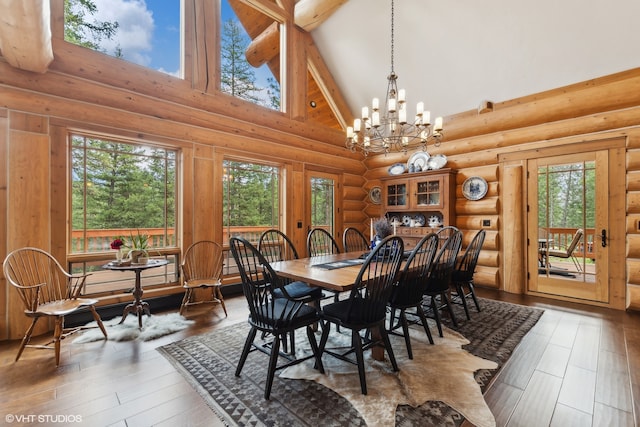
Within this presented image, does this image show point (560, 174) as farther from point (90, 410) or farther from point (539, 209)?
point (90, 410)

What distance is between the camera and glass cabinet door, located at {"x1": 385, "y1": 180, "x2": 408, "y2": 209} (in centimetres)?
580

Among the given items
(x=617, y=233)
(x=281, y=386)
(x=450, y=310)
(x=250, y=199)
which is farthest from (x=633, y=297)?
(x=250, y=199)

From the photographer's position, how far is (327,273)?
2482 mm

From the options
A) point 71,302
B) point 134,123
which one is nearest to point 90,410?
point 71,302

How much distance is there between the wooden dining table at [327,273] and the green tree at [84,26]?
141 inches

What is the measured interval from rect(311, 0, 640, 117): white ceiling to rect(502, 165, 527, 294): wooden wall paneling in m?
1.30

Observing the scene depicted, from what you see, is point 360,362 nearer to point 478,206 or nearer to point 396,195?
point 478,206

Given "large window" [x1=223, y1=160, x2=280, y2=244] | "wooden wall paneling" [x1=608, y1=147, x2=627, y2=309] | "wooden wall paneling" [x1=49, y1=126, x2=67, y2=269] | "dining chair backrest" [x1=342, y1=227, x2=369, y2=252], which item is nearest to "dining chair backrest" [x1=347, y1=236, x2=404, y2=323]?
"dining chair backrest" [x1=342, y1=227, x2=369, y2=252]

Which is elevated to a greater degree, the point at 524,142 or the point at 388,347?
the point at 524,142

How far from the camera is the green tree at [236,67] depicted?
4805mm

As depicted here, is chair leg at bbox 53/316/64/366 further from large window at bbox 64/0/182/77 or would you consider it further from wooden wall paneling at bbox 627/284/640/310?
wooden wall paneling at bbox 627/284/640/310

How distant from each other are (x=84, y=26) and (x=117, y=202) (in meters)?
2.15

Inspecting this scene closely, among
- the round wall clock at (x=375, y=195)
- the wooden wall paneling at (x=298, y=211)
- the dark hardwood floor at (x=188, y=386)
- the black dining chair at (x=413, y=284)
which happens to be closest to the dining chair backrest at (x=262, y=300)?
the dark hardwood floor at (x=188, y=386)

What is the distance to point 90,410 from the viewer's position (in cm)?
191
